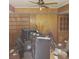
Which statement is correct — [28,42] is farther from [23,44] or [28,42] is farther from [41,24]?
[41,24]

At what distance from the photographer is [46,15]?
92.7 inches
